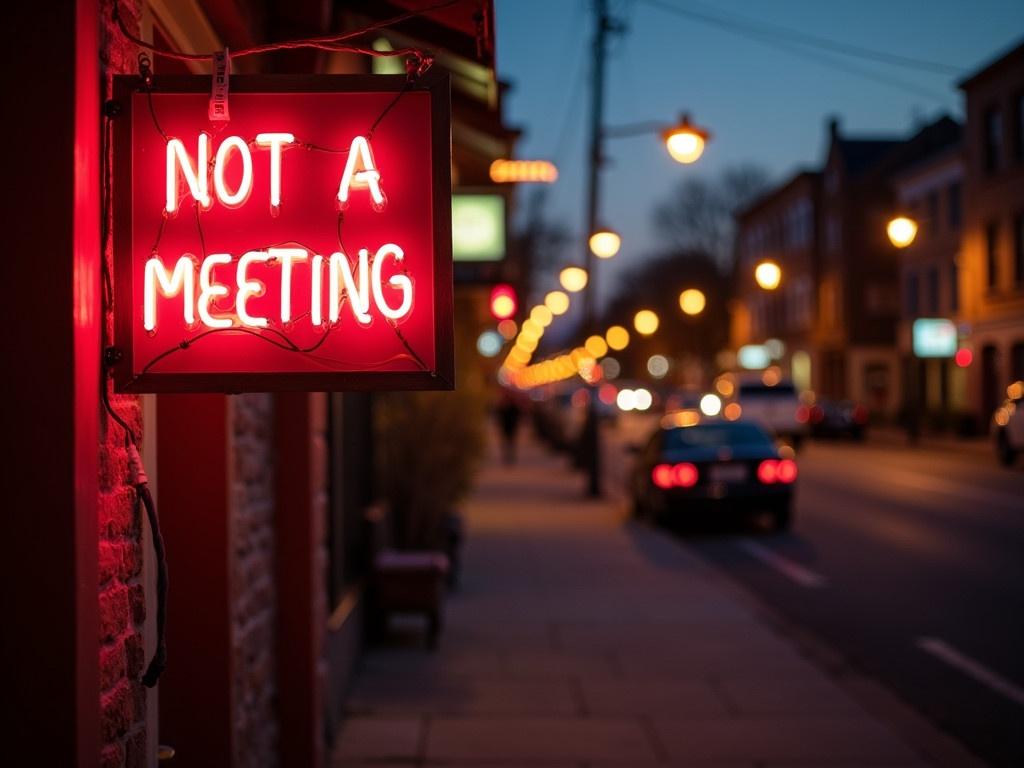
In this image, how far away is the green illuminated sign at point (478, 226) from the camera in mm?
12383

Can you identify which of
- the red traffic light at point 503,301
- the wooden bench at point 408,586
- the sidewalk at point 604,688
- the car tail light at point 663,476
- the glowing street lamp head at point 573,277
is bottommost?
the sidewalk at point 604,688

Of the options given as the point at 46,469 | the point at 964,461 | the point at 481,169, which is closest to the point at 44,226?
the point at 46,469

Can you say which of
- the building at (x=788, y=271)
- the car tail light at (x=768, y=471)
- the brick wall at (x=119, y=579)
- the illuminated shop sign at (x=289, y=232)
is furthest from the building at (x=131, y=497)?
the building at (x=788, y=271)

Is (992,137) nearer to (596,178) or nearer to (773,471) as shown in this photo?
(596,178)

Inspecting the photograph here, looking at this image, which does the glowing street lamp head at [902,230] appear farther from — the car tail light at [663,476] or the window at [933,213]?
the window at [933,213]

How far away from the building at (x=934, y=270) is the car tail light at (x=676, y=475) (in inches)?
1030

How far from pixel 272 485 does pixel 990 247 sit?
3806cm

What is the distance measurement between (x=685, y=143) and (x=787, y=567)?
5.33 metres

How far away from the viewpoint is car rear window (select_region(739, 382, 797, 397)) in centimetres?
3475

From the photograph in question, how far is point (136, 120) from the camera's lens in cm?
326

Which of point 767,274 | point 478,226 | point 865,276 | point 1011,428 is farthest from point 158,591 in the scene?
point 865,276

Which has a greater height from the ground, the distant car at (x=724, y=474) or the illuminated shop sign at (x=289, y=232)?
the illuminated shop sign at (x=289, y=232)

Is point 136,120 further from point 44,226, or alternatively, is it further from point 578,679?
point 578,679

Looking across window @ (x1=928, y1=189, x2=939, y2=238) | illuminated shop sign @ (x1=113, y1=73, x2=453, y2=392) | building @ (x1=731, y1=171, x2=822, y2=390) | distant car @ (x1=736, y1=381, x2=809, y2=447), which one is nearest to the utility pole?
distant car @ (x1=736, y1=381, x2=809, y2=447)
